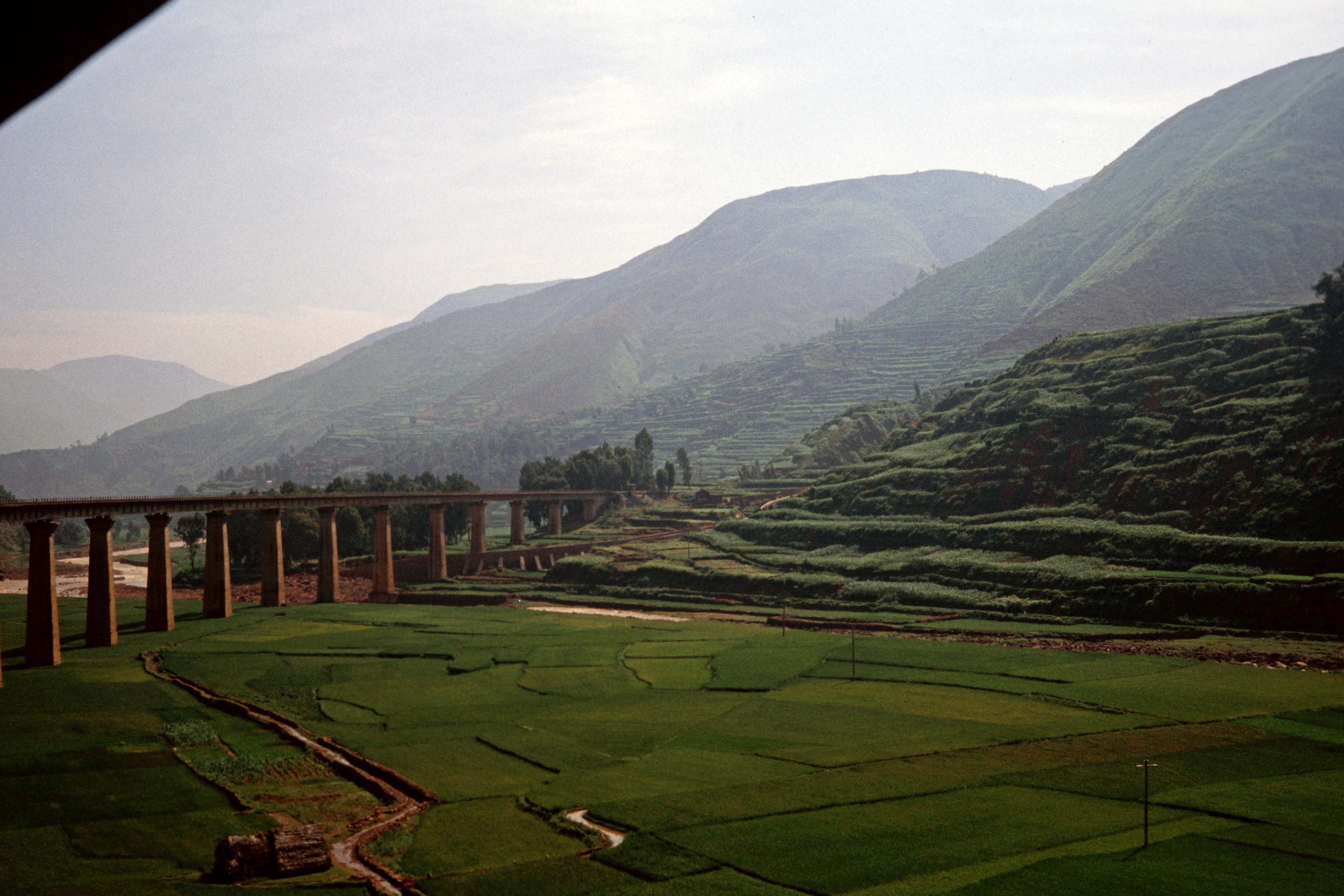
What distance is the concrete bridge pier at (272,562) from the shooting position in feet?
346

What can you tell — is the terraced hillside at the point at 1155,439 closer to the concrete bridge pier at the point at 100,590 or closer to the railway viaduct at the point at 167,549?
the railway viaduct at the point at 167,549

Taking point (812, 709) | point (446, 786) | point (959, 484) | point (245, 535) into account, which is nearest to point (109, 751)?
point (446, 786)

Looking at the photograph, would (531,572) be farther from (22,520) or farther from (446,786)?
(446,786)

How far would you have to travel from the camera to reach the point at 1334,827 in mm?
38219

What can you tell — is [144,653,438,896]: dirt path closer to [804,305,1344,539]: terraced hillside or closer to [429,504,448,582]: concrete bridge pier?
[429,504,448,582]: concrete bridge pier

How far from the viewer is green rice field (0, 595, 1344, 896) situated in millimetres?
35812

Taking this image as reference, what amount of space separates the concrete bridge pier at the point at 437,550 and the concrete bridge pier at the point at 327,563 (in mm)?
17871

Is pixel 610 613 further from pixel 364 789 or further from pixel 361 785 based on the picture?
pixel 364 789

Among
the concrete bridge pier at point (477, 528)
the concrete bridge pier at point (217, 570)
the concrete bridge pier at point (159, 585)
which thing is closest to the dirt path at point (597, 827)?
the concrete bridge pier at point (159, 585)

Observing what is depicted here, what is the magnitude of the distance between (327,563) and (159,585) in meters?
27.3

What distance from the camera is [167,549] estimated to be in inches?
3440

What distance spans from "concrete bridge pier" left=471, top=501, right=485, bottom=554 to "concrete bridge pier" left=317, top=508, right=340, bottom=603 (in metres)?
31.5

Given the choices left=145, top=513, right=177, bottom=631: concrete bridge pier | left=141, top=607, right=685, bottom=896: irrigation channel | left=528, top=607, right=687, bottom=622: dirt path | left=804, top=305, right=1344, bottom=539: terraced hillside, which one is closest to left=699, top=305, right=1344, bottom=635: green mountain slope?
left=804, top=305, right=1344, bottom=539: terraced hillside

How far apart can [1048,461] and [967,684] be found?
7217 centimetres
